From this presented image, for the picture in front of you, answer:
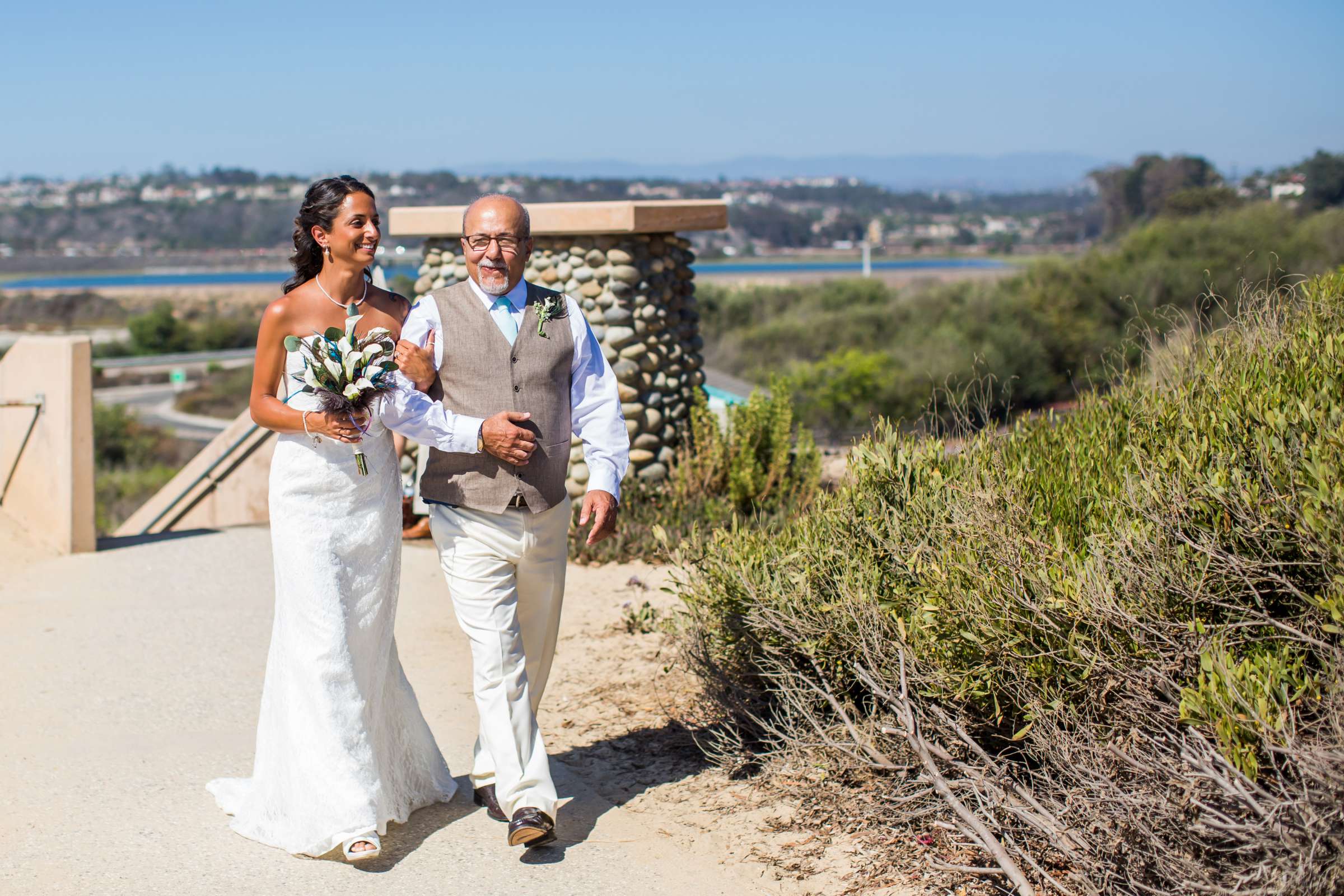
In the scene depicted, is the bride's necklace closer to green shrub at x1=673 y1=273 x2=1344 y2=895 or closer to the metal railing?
green shrub at x1=673 y1=273 x2=1344 y2=895

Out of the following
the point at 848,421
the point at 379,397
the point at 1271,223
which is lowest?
the point at 848,421

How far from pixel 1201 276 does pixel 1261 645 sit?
25.6 metres

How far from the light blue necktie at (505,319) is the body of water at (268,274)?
212ft

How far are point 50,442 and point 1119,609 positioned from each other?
696cm

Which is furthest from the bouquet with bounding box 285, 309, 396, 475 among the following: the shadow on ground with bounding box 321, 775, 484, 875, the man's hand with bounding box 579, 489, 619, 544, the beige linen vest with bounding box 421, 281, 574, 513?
the shadow on ground with bounding box 321, 775, 484, 875

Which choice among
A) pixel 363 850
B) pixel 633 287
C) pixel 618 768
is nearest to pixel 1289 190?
pixel 633 287

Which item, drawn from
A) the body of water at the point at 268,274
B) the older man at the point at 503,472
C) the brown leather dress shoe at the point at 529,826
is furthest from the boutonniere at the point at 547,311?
the body of water at the point at 268,274

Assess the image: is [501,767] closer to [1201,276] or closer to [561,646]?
[561,646]

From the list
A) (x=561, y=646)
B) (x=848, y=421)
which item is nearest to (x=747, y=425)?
(x=561, y=646)

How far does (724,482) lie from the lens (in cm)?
825

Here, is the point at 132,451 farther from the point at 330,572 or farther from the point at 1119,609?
the point at 1119,609

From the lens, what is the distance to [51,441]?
7.65 meters

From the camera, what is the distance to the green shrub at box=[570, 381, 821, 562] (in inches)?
303

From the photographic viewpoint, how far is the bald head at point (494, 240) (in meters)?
3.81
